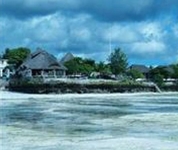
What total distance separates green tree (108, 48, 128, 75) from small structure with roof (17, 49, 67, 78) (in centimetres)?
2010

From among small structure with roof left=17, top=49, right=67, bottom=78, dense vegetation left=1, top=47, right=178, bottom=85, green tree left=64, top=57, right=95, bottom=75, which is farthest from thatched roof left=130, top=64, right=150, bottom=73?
small structure with roof left=17, top=49, right=67, bottom=78

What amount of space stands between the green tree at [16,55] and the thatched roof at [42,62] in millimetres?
12678

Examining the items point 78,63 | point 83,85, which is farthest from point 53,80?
point 78,63

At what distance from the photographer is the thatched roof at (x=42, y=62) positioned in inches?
3317

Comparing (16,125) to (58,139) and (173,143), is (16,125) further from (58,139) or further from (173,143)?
(173,143)

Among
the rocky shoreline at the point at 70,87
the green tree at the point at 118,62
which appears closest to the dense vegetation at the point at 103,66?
the green tree at the point at 118,62

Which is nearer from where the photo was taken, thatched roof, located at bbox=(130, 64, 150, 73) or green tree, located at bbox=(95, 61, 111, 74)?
green tree, located at bbox=(95, 61, 111, 74)

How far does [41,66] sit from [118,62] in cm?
2545

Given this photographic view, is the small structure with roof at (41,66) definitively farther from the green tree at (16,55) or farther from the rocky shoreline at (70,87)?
the rocky shoreline at (70,87)

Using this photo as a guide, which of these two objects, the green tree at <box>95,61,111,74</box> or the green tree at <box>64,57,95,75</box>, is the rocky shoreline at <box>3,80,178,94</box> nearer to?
the green tree at <box>64,57,95,75</box>

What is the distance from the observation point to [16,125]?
24.7 metres

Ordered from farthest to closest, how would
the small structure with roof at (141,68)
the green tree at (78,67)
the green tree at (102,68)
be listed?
the small structure with roof at (141,68), the green tree at (102,68), the green tree at (78,67)

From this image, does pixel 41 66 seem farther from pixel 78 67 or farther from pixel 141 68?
pixel 141 68

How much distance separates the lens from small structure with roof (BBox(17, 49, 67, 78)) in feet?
276
